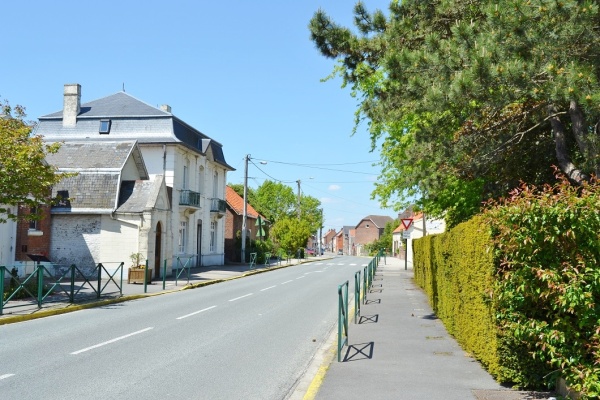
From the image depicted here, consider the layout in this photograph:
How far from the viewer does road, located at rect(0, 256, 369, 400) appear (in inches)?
284

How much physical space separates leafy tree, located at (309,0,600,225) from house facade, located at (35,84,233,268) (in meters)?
20.7

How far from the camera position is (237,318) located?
14.1 m

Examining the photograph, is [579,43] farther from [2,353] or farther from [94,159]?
[94,159]

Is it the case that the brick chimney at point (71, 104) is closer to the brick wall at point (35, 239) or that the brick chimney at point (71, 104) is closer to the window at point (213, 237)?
the brick wall at point (35, 239)

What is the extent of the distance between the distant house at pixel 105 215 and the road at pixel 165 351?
1023cm

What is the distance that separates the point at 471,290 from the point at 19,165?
11445mm

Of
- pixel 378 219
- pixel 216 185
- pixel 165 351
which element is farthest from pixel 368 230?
pixel 165 351

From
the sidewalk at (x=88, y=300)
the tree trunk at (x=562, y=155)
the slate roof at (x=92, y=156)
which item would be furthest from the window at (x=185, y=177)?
the tree trunk at (x=562, y=155)

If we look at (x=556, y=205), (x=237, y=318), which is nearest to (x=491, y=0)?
(x=556, y=205)

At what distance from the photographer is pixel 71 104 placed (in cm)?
3431

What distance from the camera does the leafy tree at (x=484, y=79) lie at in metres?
8.03

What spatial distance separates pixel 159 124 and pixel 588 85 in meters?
27.8

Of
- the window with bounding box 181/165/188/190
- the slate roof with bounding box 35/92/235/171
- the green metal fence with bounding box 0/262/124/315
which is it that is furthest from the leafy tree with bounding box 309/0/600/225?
the window with bounding box 181/165/188/190

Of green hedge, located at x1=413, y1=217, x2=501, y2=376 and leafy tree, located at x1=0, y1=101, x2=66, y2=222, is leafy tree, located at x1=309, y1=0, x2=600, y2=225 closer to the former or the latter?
green hedge, located at x1=413, y1=217, x2=501, y2=376
